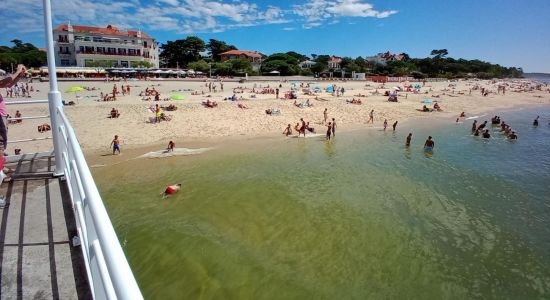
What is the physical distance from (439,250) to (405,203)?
3.06 m

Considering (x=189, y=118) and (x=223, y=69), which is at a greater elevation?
(x=223, y=69)

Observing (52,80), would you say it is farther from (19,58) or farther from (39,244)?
(19,58)

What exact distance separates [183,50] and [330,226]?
7794 centimetres

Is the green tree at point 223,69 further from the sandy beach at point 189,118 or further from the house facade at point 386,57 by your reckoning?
the house facade at point 386,57

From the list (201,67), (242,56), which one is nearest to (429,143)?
(201,67)

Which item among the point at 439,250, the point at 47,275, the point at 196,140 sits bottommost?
the point at 439,250

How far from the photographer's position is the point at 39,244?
3.18 metres

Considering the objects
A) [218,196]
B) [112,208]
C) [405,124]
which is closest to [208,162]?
[218,196]

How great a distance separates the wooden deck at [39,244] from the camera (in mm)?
2641

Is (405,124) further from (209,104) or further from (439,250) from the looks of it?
(439,250)

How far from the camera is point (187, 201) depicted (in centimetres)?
1159

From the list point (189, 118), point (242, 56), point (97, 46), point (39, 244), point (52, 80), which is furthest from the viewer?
point (242, 56)

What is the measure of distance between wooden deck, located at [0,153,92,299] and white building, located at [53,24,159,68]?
6738cm

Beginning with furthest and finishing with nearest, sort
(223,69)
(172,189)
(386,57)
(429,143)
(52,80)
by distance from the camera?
(386,57)
(223,69)
(429,143)
(172,189)
(52,80)
